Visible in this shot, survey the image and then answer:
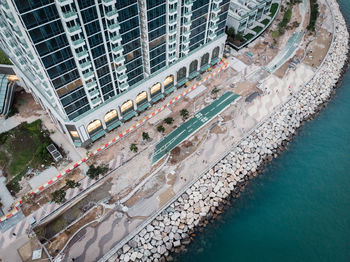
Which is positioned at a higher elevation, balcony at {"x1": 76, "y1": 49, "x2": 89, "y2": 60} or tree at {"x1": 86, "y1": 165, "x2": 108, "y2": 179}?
balcony at {"x1": 76, "y1": 49, "x2": 89, "y2": 60}

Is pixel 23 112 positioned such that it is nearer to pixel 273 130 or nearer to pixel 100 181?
pixel 100 181

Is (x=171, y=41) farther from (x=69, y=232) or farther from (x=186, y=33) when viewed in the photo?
(x=69, y=232)

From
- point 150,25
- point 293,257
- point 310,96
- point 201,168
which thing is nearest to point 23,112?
point 150,25

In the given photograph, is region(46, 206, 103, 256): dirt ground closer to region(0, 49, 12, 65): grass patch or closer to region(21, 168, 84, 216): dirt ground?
region(21, 168, 84, 216): dirt ground

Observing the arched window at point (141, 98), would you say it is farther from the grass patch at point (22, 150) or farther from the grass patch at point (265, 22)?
the grass patch at point (265, 22)

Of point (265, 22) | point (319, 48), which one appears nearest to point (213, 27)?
point (265, 22)

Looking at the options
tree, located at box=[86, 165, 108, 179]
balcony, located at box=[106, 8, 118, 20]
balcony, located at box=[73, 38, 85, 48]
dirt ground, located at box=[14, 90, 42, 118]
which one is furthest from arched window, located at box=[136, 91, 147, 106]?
dirt ground, located at box=[14, 90, 42, 118]
